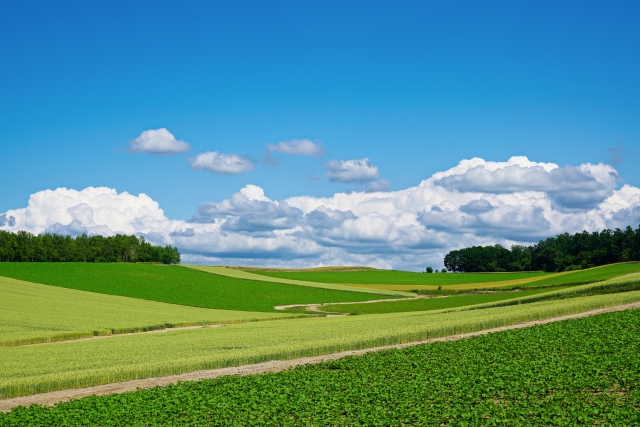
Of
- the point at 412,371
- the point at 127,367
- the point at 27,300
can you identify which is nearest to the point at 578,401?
the point at 412,371

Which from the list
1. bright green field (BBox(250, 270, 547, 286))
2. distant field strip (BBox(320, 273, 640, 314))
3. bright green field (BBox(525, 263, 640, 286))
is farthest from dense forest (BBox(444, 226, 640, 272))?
distant field strip (BBox(320, 273, 640, 314))

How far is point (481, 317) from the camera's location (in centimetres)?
3516

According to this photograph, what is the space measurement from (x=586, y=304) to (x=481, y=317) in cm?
728

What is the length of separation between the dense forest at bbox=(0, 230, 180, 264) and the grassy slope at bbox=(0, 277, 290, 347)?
290ft

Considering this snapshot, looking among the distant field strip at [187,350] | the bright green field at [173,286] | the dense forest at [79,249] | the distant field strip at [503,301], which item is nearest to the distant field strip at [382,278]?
the bright green field at [173,286]

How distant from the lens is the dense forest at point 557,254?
139250mm

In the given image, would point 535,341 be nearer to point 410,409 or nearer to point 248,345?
point 410,409

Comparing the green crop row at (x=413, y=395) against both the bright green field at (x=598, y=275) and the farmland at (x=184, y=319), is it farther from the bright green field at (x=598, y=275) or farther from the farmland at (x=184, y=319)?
the bright green field at (x=598, y=275)

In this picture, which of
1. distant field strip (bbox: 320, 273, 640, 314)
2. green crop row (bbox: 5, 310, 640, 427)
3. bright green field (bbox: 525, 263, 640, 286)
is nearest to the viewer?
green crop row (bbox: 5, 310, 640, 427)

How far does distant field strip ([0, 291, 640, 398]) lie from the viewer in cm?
2161

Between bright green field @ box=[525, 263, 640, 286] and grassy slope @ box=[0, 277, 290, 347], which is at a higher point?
bright green field @ box=[525, 263, 640, 286]

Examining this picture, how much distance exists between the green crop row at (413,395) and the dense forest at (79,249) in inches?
5793

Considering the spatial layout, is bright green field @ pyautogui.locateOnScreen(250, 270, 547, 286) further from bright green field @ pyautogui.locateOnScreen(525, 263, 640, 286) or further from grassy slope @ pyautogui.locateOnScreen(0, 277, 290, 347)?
grassy slope @ pyautogui.locateOnScreen(0, 277, 290, 347)

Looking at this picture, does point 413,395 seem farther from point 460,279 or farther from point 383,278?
point 383,278
